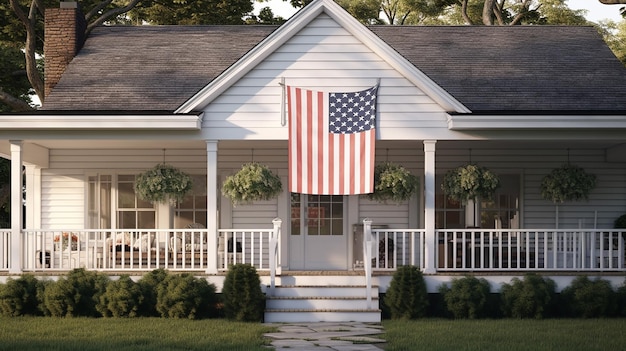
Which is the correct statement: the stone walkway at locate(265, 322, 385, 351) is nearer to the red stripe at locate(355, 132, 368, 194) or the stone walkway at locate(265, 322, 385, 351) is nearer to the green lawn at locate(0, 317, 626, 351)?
the green lawn at locate(0, 317, 626, 351)

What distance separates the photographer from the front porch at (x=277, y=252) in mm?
16438

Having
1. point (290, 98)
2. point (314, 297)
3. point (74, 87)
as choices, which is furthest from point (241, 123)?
point (74, 87)

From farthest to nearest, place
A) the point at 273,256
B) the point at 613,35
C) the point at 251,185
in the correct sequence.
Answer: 1. the point at 613,35
2. the point at 251,185
3. the point at 273,256

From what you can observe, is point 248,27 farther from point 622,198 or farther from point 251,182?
point 622,198

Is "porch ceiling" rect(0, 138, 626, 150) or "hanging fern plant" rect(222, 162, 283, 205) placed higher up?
"porch ceiling" rect(0, 138, 626, 150)

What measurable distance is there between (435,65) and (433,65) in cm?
4

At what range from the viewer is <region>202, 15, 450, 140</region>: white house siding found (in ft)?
54.4

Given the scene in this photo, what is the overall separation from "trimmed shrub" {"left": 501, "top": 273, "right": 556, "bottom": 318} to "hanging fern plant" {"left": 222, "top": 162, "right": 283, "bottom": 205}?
168 inches

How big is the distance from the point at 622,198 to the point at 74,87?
11.2 metres

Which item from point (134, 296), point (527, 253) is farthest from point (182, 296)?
point (527, 253)

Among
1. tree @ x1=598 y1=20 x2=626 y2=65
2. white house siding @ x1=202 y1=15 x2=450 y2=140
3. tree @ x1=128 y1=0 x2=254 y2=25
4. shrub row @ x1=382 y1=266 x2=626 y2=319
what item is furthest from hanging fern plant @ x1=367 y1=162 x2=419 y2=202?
tree @ x1=598 y1=20 x2=626 y2=65

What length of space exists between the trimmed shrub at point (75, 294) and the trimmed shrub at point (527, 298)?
655 cm

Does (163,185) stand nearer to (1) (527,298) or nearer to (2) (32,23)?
(1) (527,298)

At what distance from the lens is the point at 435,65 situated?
20.2m
